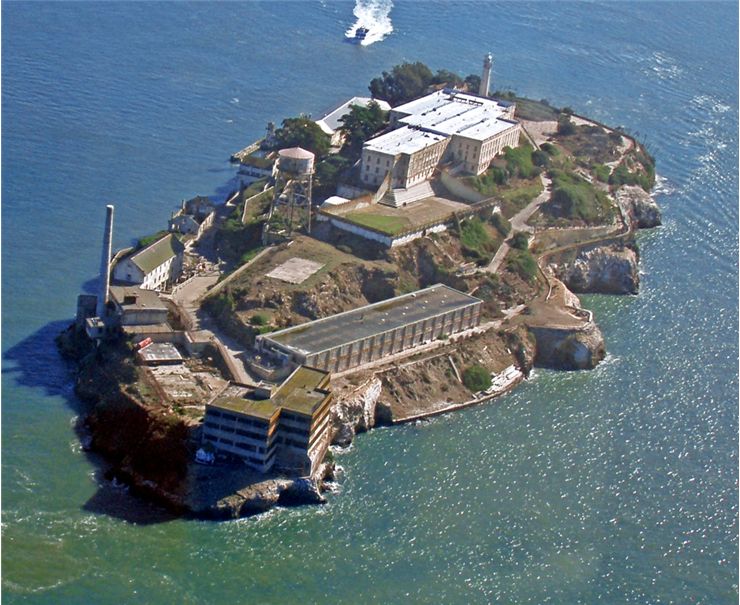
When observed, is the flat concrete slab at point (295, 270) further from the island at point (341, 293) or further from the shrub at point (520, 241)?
the shrub at point (520, 241)

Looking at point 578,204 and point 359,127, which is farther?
point 359,127

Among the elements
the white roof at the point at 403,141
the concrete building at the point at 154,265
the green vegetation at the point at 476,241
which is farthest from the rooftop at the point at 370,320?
the white roof at the point at 403,141

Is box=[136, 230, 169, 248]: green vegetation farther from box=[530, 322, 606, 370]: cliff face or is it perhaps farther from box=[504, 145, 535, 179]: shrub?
box=[504, 145, 535, 179]: shrub

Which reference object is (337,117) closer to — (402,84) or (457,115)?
(402,84)

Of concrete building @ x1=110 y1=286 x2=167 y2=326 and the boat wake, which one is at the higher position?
the boat wake

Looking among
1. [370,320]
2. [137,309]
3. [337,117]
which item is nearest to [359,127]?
[337,117]

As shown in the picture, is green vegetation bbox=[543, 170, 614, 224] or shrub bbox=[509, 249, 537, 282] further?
green vegetation bbox=[543, 170, 614, 224]

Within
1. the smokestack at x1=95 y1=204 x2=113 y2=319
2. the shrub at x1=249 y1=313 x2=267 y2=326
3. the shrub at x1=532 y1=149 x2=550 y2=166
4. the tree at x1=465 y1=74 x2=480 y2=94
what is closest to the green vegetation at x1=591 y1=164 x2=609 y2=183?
the shrub at x1=532 y1=149 x2=550 y2=166
